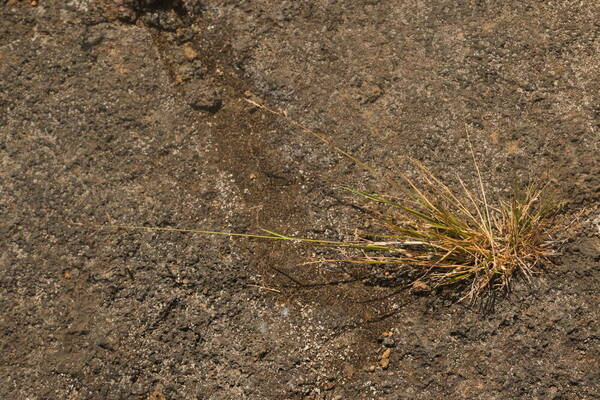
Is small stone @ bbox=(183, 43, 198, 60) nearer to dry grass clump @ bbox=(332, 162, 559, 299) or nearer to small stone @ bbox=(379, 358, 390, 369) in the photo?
dry grass clump @ bbox=(332, 162, 559, 299)

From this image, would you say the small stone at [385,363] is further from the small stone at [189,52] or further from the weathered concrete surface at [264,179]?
the small stone at [189,52]

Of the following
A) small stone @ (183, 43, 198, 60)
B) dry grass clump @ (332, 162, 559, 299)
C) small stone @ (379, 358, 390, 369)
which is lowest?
small stone @ (379, 358, 390, 369)

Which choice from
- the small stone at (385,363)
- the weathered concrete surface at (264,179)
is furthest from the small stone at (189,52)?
the small stone at (385,363)

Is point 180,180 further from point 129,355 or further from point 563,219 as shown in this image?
point 563,219

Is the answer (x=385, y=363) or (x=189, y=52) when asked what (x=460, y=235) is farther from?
(x=189, y=52)

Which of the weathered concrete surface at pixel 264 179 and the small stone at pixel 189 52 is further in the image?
the small stone at pixel 189 52

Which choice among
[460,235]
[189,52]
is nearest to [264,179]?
[189,52]

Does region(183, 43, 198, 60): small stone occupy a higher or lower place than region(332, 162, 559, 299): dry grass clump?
higher

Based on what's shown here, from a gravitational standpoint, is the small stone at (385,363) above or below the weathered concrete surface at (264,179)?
below

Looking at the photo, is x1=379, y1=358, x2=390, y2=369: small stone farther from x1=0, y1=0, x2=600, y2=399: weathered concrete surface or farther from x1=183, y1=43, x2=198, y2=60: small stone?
x1=183, y1=43, x2=198, y2=60: small stone

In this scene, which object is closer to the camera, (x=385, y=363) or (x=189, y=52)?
(x=385, y=363)

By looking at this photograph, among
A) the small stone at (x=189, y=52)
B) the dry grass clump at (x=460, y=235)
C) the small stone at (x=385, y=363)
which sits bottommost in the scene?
the small stone at (x=385, y=363)

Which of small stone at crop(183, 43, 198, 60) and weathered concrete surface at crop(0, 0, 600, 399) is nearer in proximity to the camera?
weathered concrete surface at crop(0, 0, 600, 399)

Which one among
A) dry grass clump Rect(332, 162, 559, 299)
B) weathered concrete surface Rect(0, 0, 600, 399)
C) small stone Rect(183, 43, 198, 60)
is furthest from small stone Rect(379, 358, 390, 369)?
small stone Rect(183, 43, 198, 60)
